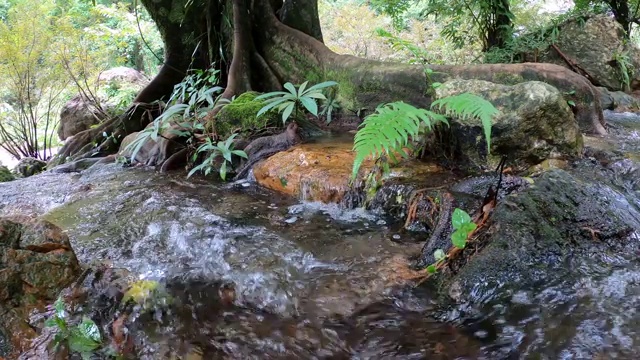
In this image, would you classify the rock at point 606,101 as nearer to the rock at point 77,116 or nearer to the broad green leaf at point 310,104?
the broad green leaf at point 310,104

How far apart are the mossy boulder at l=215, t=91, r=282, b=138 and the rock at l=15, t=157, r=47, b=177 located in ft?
16.4

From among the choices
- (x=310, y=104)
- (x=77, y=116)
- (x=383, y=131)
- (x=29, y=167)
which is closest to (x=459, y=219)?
(x=383, y=131)

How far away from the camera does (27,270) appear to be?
6.93 feet

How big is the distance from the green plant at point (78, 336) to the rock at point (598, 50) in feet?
27.6

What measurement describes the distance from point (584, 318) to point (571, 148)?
2101 millimetres

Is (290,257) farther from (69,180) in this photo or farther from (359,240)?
(69,180)

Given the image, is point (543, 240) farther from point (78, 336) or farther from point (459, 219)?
point (78, 336)

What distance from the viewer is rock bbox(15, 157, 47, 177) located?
8.11 metres

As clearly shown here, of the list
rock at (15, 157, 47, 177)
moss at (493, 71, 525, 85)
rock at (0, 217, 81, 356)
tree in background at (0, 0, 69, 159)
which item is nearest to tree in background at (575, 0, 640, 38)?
moss at (493, 71, 525, 85)

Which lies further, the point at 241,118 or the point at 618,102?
the point at 618,102

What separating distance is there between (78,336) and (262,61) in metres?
5.18

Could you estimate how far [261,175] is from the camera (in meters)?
4.28

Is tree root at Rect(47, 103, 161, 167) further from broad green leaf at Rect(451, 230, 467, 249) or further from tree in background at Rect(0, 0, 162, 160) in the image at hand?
broad green leaf at Rect(451, 230, 467, 249)

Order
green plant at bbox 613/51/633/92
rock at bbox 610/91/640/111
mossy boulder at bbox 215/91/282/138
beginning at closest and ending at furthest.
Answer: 1. mossy boulder at bbox 215/91/282/138
2. rock at bbox 610/91/640/111
3. green plant at bbox 613/51/633/92
